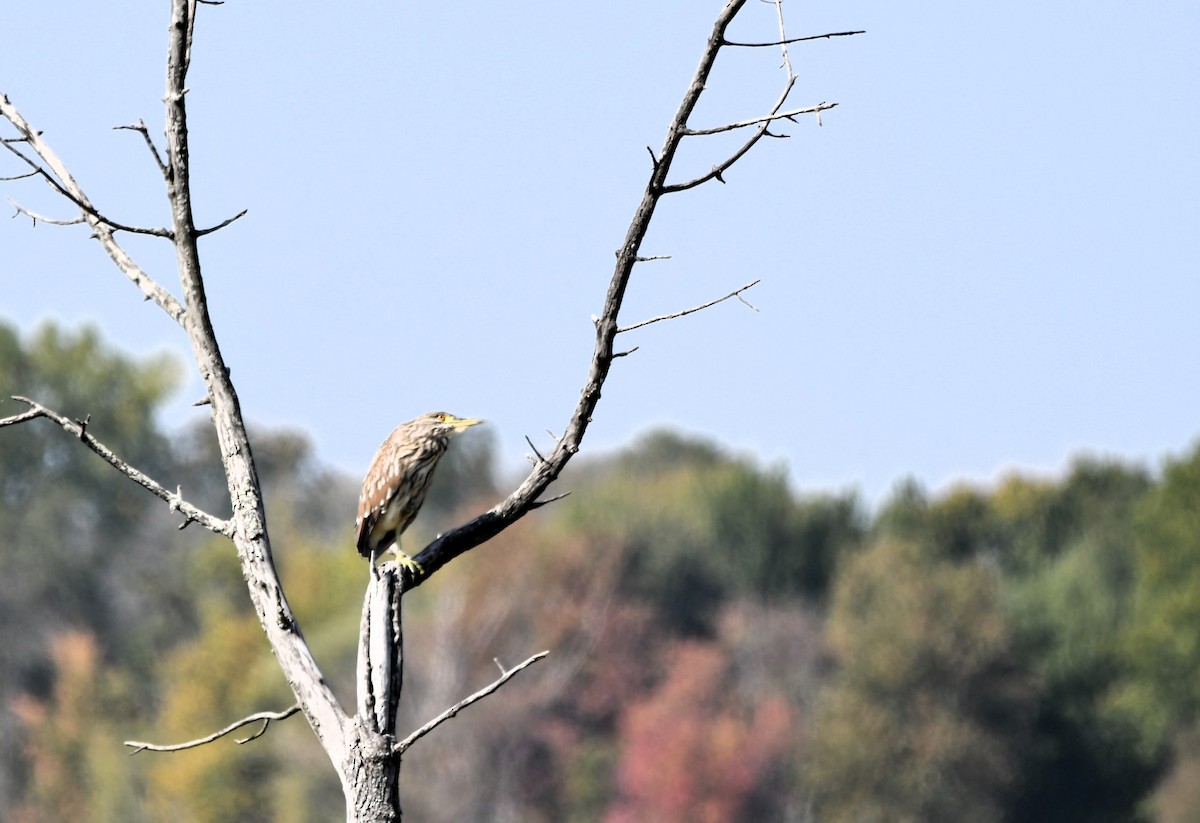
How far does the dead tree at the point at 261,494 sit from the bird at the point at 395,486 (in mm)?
2450

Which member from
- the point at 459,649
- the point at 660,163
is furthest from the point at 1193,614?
the point at 660,163

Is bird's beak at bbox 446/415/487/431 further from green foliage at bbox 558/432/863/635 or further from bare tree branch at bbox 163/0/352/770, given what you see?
green foliage at bbox 558/432/863/635

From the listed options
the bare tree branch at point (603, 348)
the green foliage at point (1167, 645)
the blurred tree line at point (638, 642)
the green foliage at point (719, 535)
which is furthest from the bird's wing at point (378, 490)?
the green foliage at point (719, 535)

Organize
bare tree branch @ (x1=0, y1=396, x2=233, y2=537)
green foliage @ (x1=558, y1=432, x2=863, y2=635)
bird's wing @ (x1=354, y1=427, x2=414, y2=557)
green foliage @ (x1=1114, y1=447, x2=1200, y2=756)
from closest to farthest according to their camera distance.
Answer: bare tree branch @ (x1=0, y1=396, x2=233, y2=537), bird's wing @ (x1=354, y1=427, x2=414, y2=557), green foliage @ (x1=1114, y1=447, x2=1200, y2=756), green foliage @ (x1=558, y1=432, x2=863, y2=635)

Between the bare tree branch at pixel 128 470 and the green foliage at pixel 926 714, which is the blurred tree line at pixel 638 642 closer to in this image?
the green foliage at pixel 926 714

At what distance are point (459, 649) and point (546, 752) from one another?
11871 millimetres

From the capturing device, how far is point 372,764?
6742mm

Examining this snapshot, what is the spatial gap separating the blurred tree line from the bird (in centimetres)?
4801

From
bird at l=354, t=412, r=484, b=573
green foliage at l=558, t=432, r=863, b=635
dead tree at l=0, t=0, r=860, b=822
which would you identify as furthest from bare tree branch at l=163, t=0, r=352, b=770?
green foliage at l=558, t=432, r=863, b=635

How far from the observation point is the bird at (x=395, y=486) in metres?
9.92

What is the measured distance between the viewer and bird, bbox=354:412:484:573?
992 centimetres

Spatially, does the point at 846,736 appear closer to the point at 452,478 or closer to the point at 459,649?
the point at 459,649

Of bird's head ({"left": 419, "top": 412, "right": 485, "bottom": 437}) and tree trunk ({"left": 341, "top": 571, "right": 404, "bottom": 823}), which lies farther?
bird's head ({"left": 419, "top": 412, "right": 485, "bottom": 437})

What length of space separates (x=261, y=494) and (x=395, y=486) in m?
2.95
